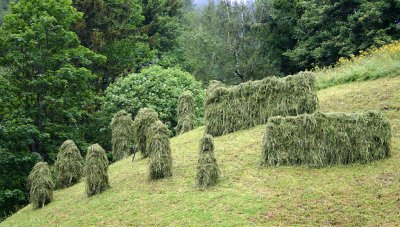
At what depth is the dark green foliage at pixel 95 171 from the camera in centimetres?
1236

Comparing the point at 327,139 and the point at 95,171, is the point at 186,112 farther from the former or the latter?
the point at 327,139

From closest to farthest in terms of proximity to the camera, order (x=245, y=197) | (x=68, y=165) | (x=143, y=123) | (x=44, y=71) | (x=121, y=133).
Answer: (x=245, y=197), (x=143, y=123), (x=68, y=165), (x=121, y=133), (x=44, y=71)

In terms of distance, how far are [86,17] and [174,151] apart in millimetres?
18429

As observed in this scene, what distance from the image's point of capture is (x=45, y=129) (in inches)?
875

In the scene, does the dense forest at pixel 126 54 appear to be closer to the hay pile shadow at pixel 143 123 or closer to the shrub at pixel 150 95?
the shrub at pixel 150 95

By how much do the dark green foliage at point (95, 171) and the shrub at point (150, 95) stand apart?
9910 mm

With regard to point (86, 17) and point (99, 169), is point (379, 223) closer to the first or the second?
point (99, 169)

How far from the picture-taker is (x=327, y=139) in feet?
36.0

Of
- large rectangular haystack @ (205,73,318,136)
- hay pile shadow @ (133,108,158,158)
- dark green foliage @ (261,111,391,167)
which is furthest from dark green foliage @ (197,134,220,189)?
large rectangular haystack @ (205,73,318,136)

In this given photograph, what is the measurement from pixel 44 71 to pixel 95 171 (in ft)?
40.3

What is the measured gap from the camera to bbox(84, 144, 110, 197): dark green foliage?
12.4 m

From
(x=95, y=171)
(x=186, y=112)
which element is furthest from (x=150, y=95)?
(x=95, y=171)

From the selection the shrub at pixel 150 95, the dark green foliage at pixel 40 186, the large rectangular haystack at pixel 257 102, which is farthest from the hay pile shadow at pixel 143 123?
the shrub at pixel 150 95

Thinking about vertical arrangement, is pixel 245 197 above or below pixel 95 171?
below
